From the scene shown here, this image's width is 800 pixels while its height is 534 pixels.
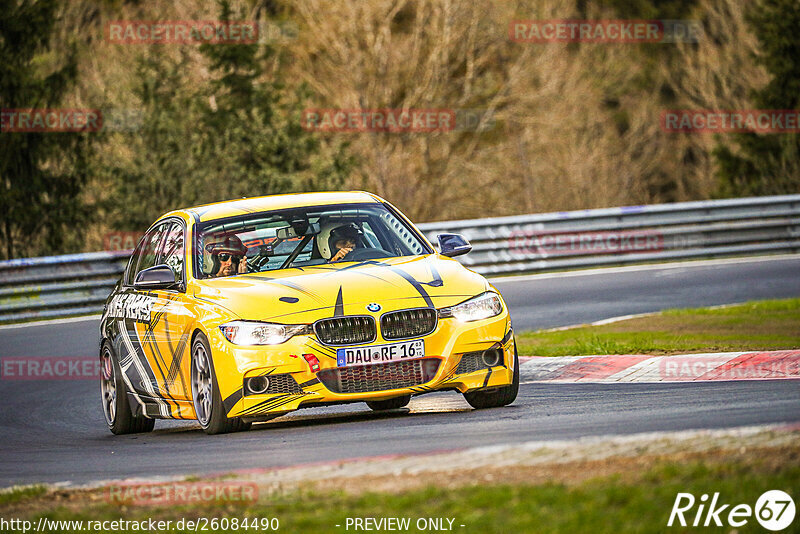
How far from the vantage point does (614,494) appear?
534 centimetres

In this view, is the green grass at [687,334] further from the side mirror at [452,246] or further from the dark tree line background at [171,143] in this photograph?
the dark tree line background at [171,143]

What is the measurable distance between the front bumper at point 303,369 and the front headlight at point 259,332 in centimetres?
4

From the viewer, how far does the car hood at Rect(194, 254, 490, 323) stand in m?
8.95

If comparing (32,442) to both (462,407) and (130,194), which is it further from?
(130,194)

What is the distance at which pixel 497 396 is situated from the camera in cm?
959

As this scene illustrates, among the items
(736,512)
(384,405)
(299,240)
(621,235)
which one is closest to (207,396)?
(299,240)

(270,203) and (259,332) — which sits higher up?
(270,203)

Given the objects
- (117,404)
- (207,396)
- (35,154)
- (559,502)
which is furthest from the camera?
(35,154)

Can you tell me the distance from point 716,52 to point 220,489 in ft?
144

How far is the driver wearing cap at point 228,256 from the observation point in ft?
32.7

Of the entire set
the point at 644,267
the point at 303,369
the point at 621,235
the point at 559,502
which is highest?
the point at 559,502

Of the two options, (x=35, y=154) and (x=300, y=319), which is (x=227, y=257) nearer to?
(x=300, y=319)

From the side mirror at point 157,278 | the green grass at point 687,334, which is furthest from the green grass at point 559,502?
the green grass at point 687,334

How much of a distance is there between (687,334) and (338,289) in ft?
19.1
